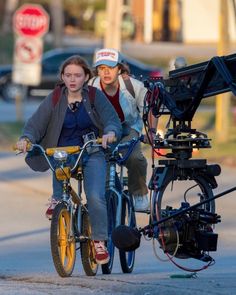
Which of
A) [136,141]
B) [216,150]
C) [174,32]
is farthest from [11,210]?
[174,32]

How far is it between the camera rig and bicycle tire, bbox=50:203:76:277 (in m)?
0.46

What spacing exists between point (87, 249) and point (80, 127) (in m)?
1.02

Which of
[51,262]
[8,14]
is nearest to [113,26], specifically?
[51,262]

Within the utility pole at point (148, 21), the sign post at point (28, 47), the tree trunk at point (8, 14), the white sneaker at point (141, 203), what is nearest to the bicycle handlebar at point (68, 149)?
the white sneaker at point (141, 203)

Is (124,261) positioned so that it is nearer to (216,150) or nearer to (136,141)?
(136,141)

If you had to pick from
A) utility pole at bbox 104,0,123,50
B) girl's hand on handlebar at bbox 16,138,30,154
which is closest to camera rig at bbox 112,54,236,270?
girl's hand on handlebar at bbox 16,138,30,154

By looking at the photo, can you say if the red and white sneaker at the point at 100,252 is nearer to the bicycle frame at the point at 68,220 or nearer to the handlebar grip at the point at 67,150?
the bicycle frame at the point at 68,220

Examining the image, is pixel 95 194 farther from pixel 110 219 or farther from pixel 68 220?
pixel 110 219

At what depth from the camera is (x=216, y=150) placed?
21469mm

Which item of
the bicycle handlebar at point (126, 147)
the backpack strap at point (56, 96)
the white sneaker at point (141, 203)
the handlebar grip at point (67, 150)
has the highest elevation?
the backpack strap at point (56, 96)

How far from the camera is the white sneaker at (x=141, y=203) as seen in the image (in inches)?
414

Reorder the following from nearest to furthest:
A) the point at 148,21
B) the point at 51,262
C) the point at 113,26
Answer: the point at 51,262 → the point at 113,26 → the point at 148,21

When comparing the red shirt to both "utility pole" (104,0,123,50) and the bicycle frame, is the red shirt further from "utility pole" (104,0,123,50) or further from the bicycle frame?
"utility pole" (104,0,123,50)

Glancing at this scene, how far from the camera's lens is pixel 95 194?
9.25 meters
